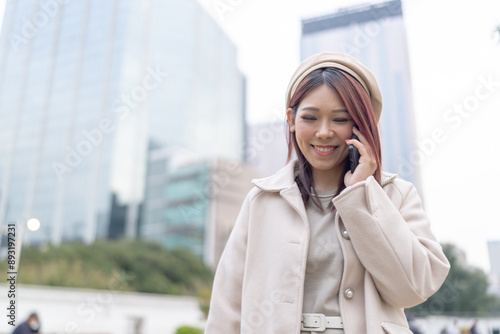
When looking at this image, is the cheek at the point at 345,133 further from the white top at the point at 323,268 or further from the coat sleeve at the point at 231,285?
the coat sleeve at the point at 231,285

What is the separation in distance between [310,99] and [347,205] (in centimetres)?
31

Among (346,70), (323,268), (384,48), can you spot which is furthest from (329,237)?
(384,48)

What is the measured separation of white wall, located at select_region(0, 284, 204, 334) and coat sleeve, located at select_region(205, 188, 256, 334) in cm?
1238

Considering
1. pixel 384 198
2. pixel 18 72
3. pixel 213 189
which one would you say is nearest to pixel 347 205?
pixel 384 198

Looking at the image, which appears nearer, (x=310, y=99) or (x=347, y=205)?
(x=347, y=205)

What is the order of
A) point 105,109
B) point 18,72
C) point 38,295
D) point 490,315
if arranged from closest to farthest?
point 490,315, point 38,295, point 18,72, point 105,109

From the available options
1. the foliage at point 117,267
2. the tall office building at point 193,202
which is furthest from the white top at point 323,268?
the tall office building at point 193,202

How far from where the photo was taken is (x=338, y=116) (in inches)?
42.2

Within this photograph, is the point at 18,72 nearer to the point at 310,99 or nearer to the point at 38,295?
the point at 38,295

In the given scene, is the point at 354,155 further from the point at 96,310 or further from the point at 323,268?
the point at 96,310

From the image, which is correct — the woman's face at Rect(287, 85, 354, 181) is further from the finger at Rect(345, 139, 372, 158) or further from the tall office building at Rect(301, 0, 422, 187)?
the tall office building at Rect(301, 0, 422, 187)

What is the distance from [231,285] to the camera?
1171 millimetres

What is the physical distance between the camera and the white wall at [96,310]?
13.4 meters

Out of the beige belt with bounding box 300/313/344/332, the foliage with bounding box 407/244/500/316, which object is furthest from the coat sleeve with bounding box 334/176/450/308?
the foliage with bounding box 407/244/500/316
